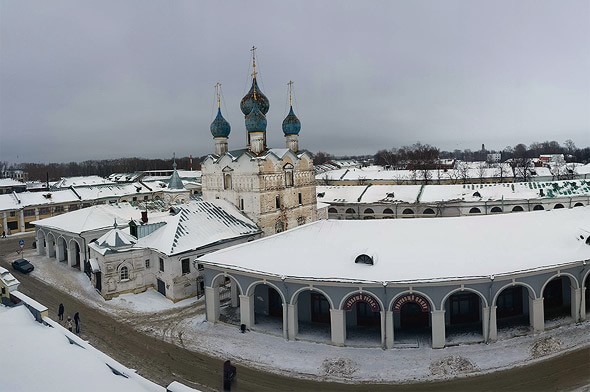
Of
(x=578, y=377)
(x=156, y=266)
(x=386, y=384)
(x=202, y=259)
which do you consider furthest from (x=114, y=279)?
(x=578, y=377)

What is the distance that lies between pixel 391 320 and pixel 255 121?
23808mm

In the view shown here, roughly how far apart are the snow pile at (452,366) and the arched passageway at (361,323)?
2850 millimetres

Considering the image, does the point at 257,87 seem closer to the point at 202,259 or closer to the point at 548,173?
the point at 202,259

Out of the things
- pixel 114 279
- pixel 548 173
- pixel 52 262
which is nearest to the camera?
pixel 114 279

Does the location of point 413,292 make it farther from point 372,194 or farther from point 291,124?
point 372,194

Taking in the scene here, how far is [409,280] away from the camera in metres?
18.4

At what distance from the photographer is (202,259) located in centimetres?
2255

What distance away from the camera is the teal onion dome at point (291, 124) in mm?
41372

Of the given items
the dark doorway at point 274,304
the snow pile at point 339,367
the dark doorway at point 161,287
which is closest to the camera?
the snow pile at point 339,367

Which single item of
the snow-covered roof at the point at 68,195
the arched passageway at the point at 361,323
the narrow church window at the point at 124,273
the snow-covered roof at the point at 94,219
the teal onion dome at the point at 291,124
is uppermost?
the teal onion dome at the point at 291,124

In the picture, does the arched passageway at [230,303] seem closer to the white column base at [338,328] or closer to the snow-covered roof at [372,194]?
the white column base at [338,328]

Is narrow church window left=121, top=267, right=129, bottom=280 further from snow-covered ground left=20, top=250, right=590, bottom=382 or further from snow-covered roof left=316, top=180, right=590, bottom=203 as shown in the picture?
snow-covered roof left=316, top=180, right=590, bottom=203

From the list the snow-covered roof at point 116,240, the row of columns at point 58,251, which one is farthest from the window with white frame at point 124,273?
the row of columns at point 58,251

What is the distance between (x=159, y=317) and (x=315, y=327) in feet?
30.5
